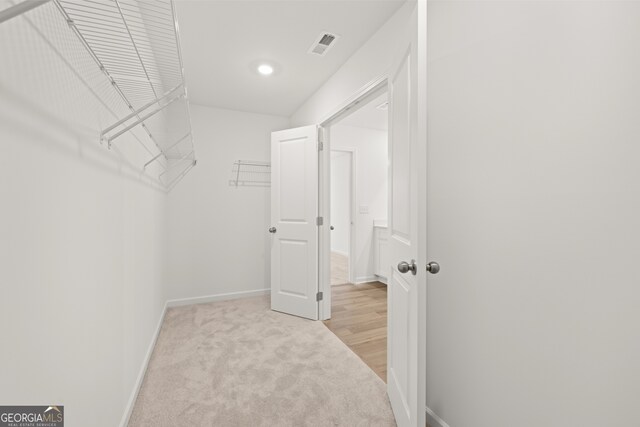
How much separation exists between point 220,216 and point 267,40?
7.31ft

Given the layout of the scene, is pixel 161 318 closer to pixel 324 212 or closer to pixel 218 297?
pixel 218 297

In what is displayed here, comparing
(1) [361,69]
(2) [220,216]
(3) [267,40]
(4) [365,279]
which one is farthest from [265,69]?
(4) [365,279]

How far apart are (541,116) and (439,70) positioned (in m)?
0.65

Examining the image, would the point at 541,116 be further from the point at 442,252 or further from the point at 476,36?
the point at 442,252

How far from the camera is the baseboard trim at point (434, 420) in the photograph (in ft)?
4.83

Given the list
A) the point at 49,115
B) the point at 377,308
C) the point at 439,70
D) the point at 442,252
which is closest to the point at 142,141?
the point at 49,115

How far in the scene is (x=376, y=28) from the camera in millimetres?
2080

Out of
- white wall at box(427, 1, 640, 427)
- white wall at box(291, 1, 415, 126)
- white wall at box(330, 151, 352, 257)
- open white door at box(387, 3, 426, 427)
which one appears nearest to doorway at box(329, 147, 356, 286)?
white wall at box(330, 151, 352, 257)

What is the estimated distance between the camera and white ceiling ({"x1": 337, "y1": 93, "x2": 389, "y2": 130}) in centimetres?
388

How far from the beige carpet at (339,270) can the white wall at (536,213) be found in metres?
3.20

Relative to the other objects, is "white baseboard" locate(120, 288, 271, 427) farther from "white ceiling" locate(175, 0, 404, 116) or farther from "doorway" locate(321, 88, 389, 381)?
"white ceiling" locate(175, 0, 404, 116)

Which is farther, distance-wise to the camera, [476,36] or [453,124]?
[453,124]

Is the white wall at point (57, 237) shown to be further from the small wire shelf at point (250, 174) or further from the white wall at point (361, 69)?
the small wire shelf at point (250, 174)

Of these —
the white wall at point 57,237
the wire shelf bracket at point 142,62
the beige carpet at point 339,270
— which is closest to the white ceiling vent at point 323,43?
the wire shelf bracket at point 142,62
